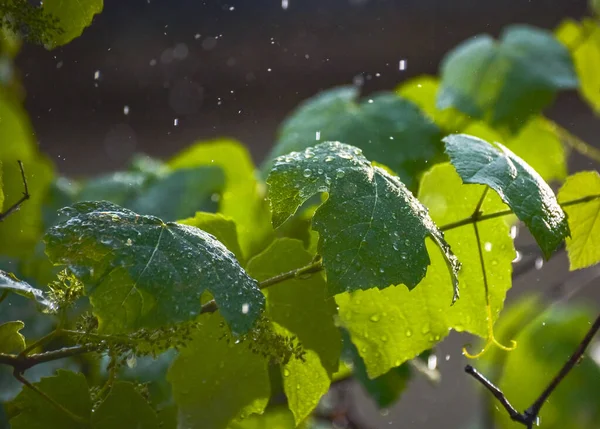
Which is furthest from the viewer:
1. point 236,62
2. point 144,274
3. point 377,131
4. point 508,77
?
point 236,62

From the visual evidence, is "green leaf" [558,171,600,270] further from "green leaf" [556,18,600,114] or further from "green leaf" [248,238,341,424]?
"green leaf" [556,18,600,114]

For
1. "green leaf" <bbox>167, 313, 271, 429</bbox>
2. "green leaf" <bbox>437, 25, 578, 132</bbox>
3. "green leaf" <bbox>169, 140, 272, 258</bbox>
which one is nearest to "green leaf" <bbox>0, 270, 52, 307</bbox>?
"green leaf" <bbox>167, 313, 271, 429</bbox>

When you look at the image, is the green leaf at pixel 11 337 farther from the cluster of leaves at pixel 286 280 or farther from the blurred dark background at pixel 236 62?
the blurred dark background at pixel 236 62

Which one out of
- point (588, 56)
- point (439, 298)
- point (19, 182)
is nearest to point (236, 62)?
point (588, 56)

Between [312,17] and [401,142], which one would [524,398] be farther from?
[312,17]

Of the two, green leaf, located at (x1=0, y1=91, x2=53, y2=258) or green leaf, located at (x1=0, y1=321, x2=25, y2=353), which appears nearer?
green leaf, located at (x1=0, y1=321, x2=25, y2=353)

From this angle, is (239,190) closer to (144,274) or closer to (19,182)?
(19,182)

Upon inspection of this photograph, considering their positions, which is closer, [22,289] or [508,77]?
[22,289]

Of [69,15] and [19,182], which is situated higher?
[69,15]

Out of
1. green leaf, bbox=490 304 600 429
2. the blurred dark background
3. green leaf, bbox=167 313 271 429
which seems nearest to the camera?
green leaf, bbox=167 313 271 429
